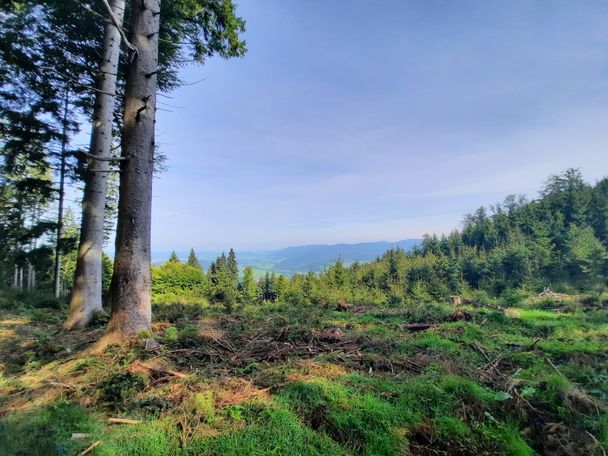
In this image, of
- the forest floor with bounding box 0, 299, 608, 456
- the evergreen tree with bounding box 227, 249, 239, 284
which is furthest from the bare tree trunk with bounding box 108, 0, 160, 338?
the evergreen tree with bounding box 227, 249, 239, 284

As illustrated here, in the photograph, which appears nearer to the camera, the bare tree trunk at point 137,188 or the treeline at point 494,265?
the bare tree trunk at point 137,188

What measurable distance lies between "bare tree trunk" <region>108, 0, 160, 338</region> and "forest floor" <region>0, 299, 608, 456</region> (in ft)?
1.61

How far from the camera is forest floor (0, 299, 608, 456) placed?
7.59 feet

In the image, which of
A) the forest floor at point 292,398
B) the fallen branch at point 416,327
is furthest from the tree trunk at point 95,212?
the fallen branch at point 416,327

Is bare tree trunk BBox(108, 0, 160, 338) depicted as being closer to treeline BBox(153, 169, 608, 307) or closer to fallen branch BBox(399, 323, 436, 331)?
fallen branch BBox(399, 323, 436, 331)

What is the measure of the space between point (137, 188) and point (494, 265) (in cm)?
5451

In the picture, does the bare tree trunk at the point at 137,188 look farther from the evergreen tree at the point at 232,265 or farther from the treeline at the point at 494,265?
the evergreen tree at the point at 232,265

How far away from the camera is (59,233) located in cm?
1152

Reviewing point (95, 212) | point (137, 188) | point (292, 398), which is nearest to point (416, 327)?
point (292, 398)

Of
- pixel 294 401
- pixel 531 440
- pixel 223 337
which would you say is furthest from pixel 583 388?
pixel 223 337

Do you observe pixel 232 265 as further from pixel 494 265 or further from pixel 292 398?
pixel 292 398

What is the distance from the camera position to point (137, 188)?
4379 mm

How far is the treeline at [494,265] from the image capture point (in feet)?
125

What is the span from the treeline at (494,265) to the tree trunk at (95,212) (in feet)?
97.9
